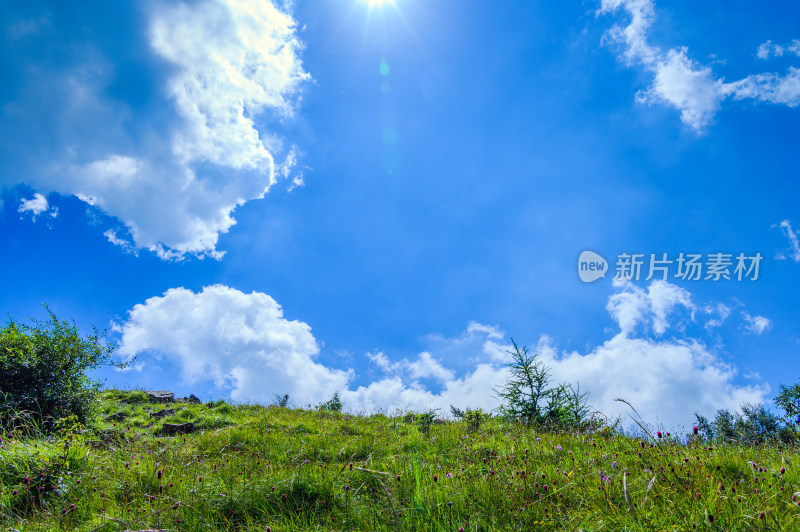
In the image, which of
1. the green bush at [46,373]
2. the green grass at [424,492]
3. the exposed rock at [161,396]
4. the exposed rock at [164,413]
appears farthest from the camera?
the exposed rock at [161,396]

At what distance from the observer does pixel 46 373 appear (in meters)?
12.6

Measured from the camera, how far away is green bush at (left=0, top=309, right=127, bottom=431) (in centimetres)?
1206

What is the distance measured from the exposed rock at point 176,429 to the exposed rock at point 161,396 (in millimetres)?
8258

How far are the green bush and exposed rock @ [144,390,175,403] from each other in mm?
7229

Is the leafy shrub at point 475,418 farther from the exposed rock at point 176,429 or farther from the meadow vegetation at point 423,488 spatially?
the exposed rock at point 176,429

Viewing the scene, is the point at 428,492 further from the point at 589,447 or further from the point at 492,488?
the point at 589,447

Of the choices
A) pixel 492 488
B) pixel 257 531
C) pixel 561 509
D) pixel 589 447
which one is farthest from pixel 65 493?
pixel 589 447

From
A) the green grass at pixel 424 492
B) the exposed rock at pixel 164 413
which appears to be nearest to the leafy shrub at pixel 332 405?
the exposed rock at pixel 164 413

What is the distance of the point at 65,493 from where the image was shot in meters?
5.39

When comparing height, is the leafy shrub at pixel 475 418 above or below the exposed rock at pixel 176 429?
above

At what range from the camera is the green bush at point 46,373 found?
1206cm

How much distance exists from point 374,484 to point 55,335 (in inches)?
528

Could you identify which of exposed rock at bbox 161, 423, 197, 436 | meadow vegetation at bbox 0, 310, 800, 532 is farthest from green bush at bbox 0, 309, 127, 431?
meadow vegetation at bbox 0, 310, 800, 532

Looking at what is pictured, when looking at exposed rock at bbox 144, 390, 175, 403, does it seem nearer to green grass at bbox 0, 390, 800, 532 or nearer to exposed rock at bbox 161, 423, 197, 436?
exposed rock at bbox 161, 423, 197, 436
